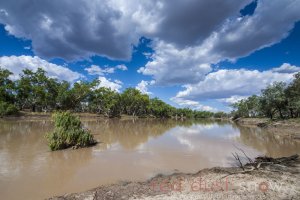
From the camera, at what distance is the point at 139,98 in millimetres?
80625

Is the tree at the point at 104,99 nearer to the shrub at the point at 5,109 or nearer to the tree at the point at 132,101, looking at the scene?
the tree at the point at 132,101


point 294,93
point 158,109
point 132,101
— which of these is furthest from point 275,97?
point 158,109

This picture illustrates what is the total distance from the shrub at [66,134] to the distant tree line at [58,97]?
35242 mm

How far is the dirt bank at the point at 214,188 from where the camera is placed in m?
5.42

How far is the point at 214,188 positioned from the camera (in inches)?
231

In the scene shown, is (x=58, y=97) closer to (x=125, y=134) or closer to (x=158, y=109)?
(x=125, y=134)

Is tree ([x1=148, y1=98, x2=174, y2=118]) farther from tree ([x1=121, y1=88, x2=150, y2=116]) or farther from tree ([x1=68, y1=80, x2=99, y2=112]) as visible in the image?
tree ([x1=68, y1=80, x2=99, y2=112])

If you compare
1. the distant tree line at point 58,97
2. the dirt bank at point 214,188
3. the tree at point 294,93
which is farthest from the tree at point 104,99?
the dirt bank at point 214,188

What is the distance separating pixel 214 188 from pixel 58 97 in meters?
59.9

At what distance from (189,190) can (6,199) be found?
5.45m

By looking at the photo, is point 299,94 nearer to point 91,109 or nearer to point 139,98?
point 139,98

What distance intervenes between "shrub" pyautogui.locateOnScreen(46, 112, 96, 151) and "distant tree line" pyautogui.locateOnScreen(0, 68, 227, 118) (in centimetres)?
3524

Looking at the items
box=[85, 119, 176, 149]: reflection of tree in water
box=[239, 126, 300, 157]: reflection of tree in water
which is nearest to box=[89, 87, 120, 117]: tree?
box=[85, 119, 176, 149]: reflection of tree in water

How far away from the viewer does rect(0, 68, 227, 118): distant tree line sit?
170 feet
